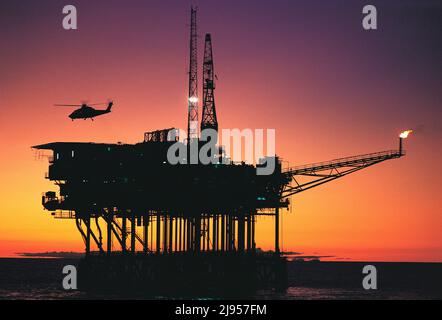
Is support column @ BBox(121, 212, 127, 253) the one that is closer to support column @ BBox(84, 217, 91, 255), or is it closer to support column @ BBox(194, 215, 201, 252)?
support column @ BBox(84, 217, 91, 255)

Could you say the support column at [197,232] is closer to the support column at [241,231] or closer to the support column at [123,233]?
the support column at [241,231]

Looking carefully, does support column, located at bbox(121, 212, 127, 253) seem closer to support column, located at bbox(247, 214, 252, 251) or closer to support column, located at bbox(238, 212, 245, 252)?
support column, located at bbox(238, 212, 245, 252)

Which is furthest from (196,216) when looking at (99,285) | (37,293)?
(37,293)

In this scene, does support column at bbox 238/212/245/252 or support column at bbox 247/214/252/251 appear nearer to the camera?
support column at bbox 238/212/245/252

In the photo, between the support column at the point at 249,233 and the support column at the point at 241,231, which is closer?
the support column at the point at 241,231

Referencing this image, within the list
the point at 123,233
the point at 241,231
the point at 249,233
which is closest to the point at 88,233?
the point at 123,233

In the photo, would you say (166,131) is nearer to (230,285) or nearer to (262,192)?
(262,192)

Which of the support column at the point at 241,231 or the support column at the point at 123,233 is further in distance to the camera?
the support column at the point at 123,233

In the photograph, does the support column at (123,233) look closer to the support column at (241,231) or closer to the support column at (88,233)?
the support column at (88,233)

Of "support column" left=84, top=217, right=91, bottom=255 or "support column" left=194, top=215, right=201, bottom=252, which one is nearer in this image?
"support column" left=194, top=215, right=201, bottom=252

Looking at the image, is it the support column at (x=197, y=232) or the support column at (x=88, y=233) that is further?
the support column at (x=88, y=233)

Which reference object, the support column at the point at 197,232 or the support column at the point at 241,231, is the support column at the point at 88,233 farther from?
the support column at the point at 241,231
